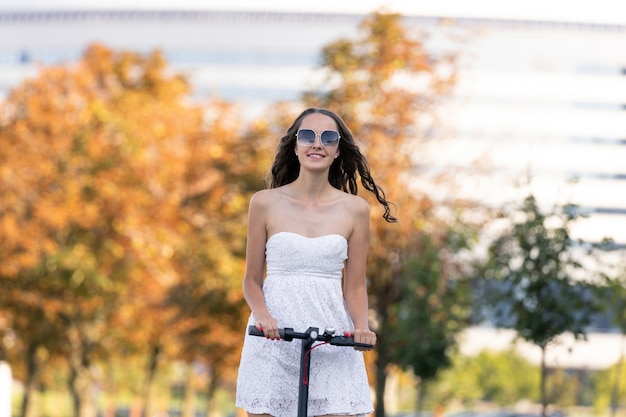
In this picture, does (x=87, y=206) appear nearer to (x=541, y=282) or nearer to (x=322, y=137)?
(x=541, y=282)

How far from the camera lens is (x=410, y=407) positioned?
74.6m

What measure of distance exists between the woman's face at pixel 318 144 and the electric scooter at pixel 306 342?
76cm

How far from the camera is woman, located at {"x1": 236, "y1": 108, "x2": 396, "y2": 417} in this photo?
5.31 meters

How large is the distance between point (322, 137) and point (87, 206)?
72.9ft

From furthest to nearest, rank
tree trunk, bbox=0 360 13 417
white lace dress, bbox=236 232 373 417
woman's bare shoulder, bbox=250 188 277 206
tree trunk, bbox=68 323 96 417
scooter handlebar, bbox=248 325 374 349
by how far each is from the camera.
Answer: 1. tree trunk, bbox=68 323 96 417
2. tree trunk, bbox=0 360 13 417
3. woman's bare shoulder, bbox=250 188 277 206
4. white lace dress, bbox=236 232 373 417
5. scooter handlebar, bbox=248 325 374 349

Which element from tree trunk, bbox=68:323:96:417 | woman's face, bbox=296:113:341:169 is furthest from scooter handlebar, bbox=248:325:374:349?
tree trunk, bbox=68:323:96:417

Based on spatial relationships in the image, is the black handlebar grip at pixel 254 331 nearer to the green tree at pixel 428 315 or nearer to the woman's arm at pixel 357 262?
the woman's arm at pixel 357 262

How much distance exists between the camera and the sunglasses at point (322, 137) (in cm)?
546

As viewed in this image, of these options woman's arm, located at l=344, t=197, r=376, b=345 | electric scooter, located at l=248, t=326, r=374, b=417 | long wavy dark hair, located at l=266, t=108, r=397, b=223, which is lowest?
electric scooter, located at l=248, t=326, r=374, b=417

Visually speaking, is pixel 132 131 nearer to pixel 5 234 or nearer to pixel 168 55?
pixel 5 234

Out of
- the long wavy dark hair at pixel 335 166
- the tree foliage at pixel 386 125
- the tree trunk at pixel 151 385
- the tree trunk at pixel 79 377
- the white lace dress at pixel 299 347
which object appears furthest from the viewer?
the tree trunk at pixel 151 385

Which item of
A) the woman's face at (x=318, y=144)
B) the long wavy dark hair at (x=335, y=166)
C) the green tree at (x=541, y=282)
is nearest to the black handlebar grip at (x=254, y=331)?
the woman's face at (x=318, y=144)

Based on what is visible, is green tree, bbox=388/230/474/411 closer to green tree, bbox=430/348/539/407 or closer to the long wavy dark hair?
the long wavy dark hair

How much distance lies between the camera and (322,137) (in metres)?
5.46
